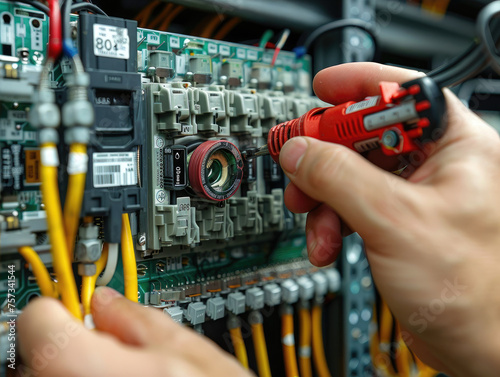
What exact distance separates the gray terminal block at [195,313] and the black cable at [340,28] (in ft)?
3.00

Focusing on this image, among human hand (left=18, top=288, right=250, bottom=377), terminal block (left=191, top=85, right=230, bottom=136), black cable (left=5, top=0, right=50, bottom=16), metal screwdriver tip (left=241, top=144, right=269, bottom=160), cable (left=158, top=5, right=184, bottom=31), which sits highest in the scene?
cable (left=158, top=5, right=184, bottom=31)

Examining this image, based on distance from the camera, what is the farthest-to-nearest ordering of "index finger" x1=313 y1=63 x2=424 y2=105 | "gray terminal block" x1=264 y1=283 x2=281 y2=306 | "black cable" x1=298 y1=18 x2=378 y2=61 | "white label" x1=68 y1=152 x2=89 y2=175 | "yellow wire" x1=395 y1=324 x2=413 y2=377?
"yellow wire" x1=395 y1=324 x2=413 y2=377 → "black cable" x1=298 y1=18 x2=378 y2=61 → "gray terminal block" x1=264 y1=283 x2=281 y2=306 → "index finger" x1=313 y1=63 x2=424 y2=105 → "white label" x1=68 y1=152 x2=89 y2=175

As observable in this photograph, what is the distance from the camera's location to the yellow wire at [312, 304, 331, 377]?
58.4 inches

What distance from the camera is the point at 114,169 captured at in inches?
36.5

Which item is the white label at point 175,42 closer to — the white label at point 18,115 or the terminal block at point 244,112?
the terminal block at point 244,112

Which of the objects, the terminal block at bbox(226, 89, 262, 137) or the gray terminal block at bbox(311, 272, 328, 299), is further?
the gray terminal block at bbox(311, 272, 328, 299)

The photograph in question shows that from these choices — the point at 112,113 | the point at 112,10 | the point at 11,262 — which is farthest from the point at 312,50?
the point at 11,262

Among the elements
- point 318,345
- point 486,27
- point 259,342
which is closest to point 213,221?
point 259,342

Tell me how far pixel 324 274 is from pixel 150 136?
78cm

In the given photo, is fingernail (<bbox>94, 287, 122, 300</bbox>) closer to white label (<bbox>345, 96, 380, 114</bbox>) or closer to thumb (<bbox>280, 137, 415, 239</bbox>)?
thumb (<bbox>280, 137, 415, 239</bbox>)

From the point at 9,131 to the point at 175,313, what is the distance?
568 millimetres

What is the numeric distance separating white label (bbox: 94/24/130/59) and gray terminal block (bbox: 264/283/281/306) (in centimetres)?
78

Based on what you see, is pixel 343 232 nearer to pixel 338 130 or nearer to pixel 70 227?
pixel 338 130

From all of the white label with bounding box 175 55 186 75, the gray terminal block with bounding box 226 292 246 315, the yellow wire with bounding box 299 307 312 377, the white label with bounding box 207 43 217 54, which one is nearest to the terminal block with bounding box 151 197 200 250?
the gray terminal block with bounding box 226 292 246 315
